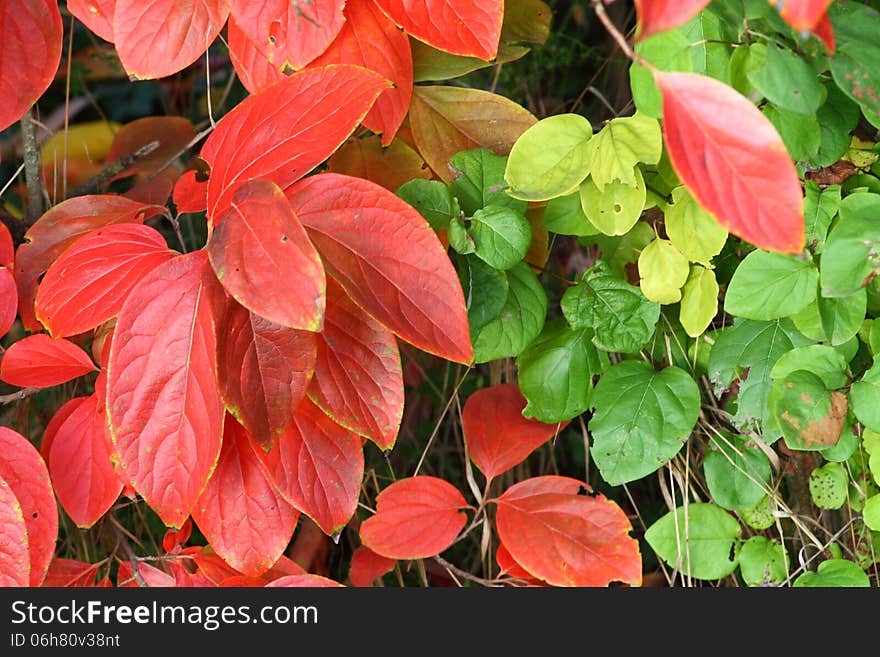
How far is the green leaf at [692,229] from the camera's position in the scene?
72cm

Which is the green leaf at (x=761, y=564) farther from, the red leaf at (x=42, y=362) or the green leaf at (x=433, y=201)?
the red leaf at (x=42, y=362)

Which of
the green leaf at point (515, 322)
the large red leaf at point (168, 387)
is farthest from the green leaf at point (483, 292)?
the large red leaf at point (168, 387)

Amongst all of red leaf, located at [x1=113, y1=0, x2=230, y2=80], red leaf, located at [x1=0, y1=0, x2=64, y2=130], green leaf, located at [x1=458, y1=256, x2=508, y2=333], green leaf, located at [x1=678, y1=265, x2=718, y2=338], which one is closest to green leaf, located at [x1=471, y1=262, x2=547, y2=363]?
green leaf, located at [x1=458, y1=256, x2=508, y2=333]

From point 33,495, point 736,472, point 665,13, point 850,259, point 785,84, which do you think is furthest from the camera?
point 736,472

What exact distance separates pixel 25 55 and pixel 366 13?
30 cm

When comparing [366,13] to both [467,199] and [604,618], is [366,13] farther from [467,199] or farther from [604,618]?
[604,618]

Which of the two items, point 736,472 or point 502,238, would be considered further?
point 736,472

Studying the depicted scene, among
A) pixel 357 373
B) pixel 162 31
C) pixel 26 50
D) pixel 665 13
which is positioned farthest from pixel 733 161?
pixel 26 50

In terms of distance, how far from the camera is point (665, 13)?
1.18 feet

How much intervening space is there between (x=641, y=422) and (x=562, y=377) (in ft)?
0.30

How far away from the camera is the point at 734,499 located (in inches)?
33.3

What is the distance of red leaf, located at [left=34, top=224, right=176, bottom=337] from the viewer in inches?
27.1

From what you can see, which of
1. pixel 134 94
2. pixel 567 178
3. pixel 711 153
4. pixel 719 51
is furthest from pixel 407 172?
pixel 134 94

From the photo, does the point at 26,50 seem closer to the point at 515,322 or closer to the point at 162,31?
the point at 162,31
